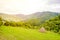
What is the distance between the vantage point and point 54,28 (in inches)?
289

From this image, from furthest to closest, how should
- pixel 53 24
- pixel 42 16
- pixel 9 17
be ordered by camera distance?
1. pixel 53 24
2. pixel 42 16
3. pixel 9 17

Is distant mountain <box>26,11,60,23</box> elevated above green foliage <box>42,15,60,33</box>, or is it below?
above

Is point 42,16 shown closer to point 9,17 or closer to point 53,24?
point 53,24

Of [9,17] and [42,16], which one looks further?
[42,16]

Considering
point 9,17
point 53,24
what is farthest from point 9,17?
point 53,24

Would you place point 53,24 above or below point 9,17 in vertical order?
below

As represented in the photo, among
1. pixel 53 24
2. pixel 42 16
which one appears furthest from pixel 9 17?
pixel 53 24

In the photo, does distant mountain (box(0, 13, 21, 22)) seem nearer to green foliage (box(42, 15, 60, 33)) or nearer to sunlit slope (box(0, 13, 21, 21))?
sunlit slope (box(0, 13, 21, 21))

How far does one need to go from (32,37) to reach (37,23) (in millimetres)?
1904

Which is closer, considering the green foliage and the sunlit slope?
the sunlit slope

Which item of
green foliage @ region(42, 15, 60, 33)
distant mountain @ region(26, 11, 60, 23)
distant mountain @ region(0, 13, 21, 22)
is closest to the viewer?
distant mountain @ region(0, 13, 21, 22)

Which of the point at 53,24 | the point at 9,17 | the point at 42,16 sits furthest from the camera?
the point at 53,24

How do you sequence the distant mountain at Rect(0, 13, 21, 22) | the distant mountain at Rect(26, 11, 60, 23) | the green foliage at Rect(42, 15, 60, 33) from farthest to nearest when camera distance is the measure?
1. the green foliage at Rect(42, 15, 60, 33)
2. the distant mountain at Rect(26, 11, 60, 23)
3. the distant mountain at Rect(0, 13, 21, 22)

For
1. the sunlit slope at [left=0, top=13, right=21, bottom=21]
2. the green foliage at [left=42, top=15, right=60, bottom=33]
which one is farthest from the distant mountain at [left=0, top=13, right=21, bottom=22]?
the green foliage at [left=42, top=15, right=60, bottom=33]
